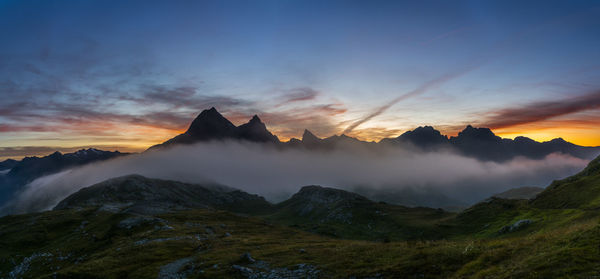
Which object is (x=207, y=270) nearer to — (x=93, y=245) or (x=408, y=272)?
(x=408, y=272)

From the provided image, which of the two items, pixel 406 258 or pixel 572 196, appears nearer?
pixel 406 258

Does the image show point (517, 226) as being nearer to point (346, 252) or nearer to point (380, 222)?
point (346, 252)

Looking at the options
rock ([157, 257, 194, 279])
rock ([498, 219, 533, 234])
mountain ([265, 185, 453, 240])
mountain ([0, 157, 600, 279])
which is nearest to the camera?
mountain ([0, 157, 600, 279])

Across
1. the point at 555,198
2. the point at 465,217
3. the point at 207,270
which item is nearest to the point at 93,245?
the point at 207,270

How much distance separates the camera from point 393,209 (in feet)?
590

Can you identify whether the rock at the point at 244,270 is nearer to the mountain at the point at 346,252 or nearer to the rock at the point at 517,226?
the mountain at the point at 346,252

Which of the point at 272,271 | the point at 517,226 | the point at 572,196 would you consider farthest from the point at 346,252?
the point at 572,196

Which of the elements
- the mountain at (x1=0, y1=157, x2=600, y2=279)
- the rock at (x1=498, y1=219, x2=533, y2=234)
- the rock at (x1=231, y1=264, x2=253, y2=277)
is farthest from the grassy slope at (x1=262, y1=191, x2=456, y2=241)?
the rock at (x1=231, y1=264, x2=253, y2=277)

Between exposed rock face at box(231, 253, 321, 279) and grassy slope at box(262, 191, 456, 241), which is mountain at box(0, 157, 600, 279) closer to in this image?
exposed rock face at box(231, 253, 321, 279)

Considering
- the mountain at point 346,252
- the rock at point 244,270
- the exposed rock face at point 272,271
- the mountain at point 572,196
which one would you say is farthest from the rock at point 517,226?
the rock at point 244,270

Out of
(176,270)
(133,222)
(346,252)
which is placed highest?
(346,252)

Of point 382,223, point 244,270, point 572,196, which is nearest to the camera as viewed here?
point 244,270

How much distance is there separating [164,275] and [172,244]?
26.3m

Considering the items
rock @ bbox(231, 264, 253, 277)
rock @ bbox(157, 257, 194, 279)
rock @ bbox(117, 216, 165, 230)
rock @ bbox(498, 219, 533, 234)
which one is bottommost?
rock @ bbox(117, 216, 165, 230)
